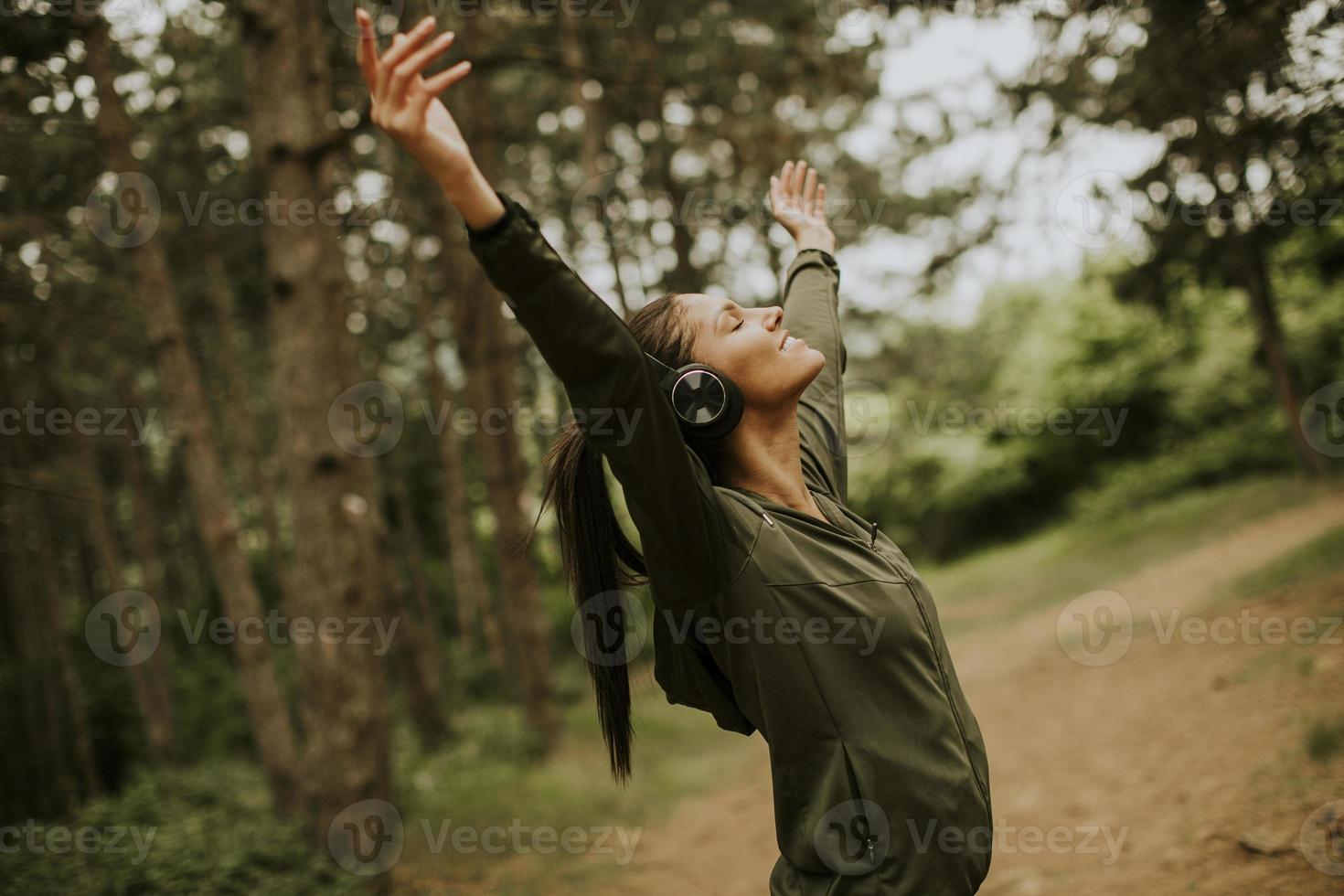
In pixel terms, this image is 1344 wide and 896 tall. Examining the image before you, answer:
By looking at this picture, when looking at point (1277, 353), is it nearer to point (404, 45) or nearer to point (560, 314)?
point (560, 314)

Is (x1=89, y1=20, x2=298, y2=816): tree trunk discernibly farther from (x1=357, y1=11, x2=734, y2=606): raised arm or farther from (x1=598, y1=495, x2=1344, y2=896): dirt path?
(x1=357, y1=11, x2=734, y2=606): raised arm

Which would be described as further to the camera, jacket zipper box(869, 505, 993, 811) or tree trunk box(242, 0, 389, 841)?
tree trunk box(242, 0, 389, 841)

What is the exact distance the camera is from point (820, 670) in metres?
2.10

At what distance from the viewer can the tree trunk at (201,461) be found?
31.1 feet

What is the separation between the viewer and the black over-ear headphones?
2.23 metres

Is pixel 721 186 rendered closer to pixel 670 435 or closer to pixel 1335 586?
pixel 1335 586

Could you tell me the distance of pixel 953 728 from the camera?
7.19 ft

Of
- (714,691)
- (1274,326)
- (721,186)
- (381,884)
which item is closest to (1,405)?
(381,884)

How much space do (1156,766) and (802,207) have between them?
17.8 ft

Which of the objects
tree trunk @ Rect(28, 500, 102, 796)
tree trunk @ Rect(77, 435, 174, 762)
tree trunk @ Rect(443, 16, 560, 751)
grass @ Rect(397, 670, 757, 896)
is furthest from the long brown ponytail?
tree trunk @ Rect(77, 435, 174, 762)

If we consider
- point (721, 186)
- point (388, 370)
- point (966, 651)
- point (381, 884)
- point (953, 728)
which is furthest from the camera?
point (388, 370)

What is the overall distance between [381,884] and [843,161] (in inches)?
565

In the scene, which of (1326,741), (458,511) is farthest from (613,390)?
(458,511)

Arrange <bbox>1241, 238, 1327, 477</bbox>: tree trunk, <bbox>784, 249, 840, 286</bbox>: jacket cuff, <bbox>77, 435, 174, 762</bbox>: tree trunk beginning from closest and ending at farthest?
<bbox>784, 249, 840, 286</bbox>: jacket cuff, <bbox>1241, 238, 1327, 477</bbox>: tree trunk, <bbox>77, 435, 174, 762</bbox>: tree trunk
